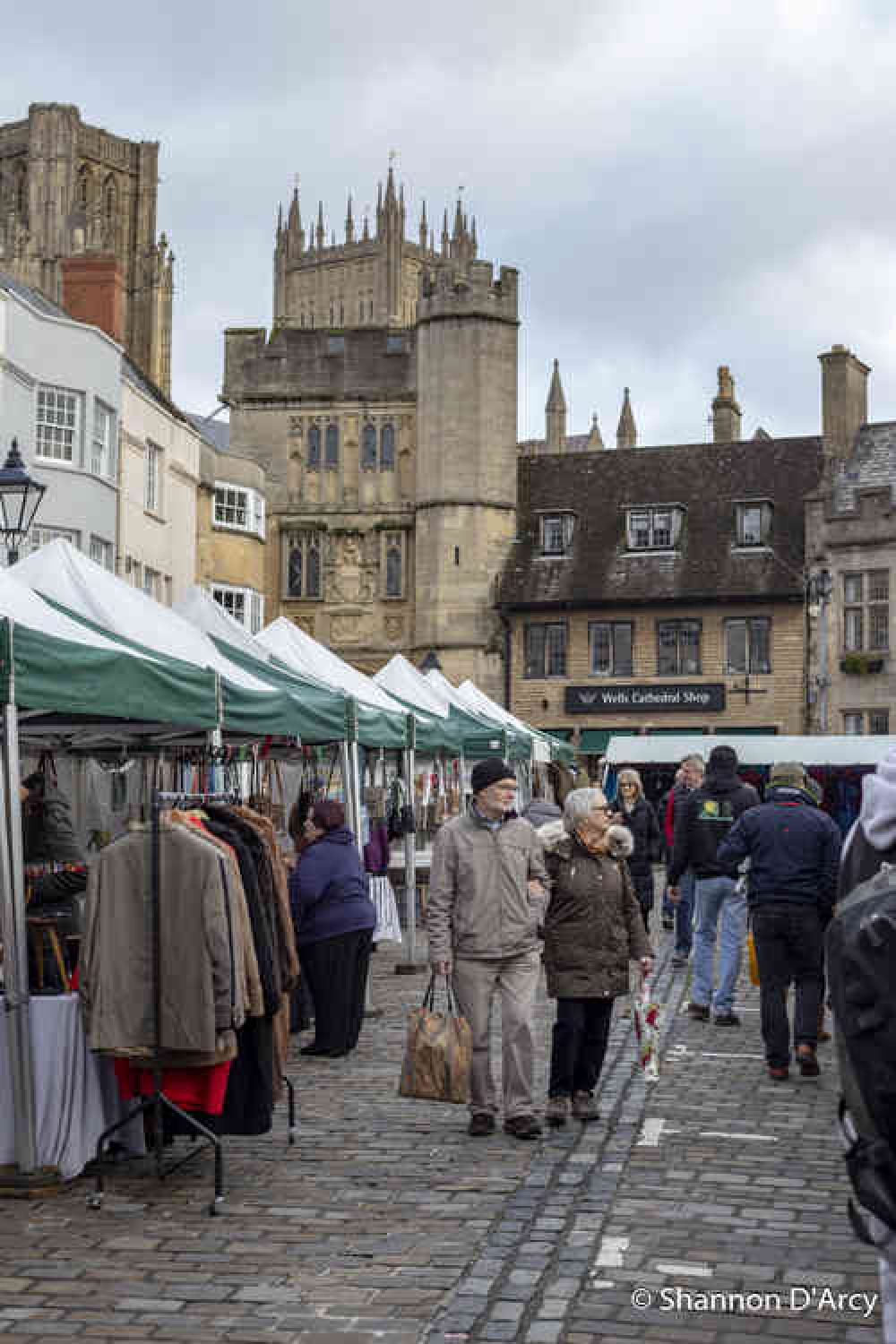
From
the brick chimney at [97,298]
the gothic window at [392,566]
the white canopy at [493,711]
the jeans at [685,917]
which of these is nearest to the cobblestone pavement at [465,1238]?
the jeans at [685,917]

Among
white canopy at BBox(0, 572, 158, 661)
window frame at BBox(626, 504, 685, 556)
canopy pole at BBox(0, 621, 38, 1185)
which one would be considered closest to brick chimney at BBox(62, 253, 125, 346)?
window frame at BBox(626, 504, 685, 556)

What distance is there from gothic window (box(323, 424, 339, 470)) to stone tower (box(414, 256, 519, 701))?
2778 millimetres

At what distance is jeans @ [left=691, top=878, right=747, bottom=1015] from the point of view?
12336mm

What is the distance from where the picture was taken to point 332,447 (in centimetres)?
5369

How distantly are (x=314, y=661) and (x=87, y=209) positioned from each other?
288ft

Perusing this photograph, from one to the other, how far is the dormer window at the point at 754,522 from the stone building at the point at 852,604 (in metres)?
2.67

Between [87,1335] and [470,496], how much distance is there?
47010 mm

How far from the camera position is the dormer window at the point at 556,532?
5162cm

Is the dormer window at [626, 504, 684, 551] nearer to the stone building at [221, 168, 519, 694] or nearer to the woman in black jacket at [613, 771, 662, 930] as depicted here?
the stone building at [221, 168, 519, 694]

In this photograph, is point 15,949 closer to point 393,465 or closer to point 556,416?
point 393,465

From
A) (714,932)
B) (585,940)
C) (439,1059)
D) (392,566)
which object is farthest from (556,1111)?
(392,566)

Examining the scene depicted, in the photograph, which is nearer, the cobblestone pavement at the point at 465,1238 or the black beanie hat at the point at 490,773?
the cobblestone pavement at the point at 465,1238

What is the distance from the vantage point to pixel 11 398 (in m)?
29.8

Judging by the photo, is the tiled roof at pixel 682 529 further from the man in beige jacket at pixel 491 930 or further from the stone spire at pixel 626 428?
the man in beige jacket at pixel 491 930
